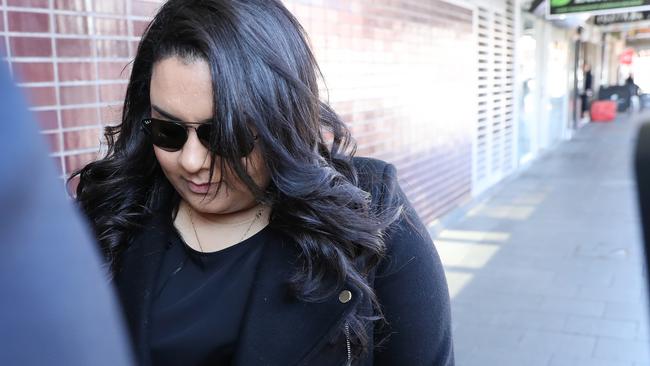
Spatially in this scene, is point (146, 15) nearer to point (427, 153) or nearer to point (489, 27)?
point (427, 153)

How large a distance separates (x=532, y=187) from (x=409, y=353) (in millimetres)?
8958

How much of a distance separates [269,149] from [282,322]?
0.36 m

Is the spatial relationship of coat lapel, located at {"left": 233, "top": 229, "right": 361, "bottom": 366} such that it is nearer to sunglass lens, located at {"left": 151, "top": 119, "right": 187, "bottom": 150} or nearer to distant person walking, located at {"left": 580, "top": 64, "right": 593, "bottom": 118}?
sunglass lens, located at {"left": 151, "top": 119, "right": 187, "bottom": 150}

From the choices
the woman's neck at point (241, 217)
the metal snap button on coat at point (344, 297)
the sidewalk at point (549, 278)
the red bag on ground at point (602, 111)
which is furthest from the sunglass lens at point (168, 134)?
the red bag on ground at point (602, 111)

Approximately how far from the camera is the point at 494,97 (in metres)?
9.64

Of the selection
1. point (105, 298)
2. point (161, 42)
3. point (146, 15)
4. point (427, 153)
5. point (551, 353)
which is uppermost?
point (146, 15)

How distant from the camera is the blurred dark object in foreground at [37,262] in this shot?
432 millimetres

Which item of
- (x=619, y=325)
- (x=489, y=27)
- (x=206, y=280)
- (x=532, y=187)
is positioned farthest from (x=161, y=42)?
(x=532, y=187)

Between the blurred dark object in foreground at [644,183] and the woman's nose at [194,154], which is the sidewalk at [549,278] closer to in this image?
the woman's nose at [194,154]

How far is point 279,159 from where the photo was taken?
1.40 meters

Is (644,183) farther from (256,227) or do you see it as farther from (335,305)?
(256,227)

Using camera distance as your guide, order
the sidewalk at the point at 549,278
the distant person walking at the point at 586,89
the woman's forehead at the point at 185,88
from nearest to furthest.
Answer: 1. the woman's forehead at the point at 185,88
2. the sidewalk at the point at 549,278
3. the distant person walking at the point at 586,89

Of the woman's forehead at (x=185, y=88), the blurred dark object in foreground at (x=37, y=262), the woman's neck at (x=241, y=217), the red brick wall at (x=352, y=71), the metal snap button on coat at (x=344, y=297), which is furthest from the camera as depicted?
the red brick wall at (x=352, y=71)

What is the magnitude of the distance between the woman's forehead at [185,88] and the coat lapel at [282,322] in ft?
1.21
